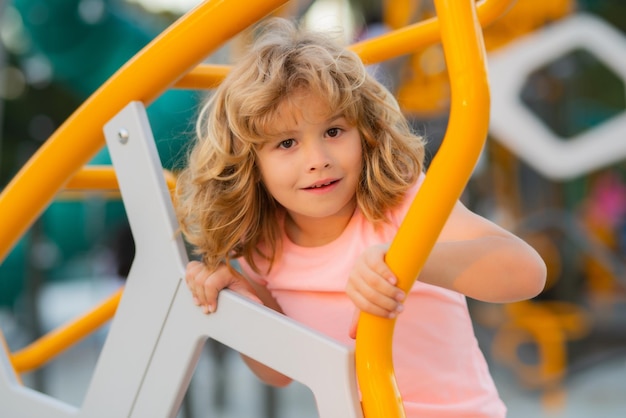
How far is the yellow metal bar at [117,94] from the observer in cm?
68

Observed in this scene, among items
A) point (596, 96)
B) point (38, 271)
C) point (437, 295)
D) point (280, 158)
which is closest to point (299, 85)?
point (280, 158)

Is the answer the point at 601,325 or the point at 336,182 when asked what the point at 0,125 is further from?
the point at 336,182

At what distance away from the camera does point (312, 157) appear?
75 centimetres

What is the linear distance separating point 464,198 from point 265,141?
8.61 ft

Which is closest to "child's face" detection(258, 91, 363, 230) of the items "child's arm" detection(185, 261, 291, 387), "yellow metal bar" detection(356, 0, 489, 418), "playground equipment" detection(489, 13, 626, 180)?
"child's arm" detection(185, 261, 291, 387)

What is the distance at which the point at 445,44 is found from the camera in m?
0.52

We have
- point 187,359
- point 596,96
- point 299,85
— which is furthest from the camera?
point 596,96

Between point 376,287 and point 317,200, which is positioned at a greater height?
point 317,200

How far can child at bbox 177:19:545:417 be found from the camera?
77 centimetres

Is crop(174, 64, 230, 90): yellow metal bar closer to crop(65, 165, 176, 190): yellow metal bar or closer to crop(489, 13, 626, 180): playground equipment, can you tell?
crop(65, 165, 176, 190): yellow metal bar

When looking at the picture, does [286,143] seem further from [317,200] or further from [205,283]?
[205,283]

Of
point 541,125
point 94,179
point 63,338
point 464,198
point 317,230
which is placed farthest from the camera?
point 464,198

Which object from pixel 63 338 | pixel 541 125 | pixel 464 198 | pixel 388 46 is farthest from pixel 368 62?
pixel 464 198

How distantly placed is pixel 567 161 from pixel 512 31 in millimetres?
902
